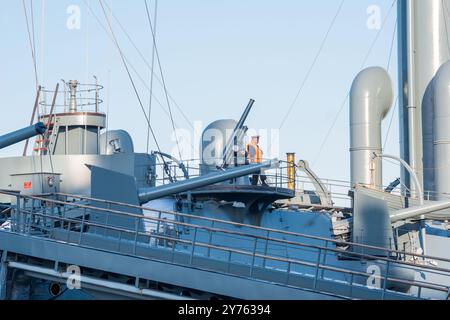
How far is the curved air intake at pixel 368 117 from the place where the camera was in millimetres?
31750

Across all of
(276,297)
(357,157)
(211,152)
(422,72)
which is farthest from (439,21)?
(276,297)

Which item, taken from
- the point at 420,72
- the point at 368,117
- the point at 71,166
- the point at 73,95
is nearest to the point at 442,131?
the point at 368,117

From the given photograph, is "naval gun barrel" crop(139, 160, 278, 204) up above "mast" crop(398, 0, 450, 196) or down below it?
below

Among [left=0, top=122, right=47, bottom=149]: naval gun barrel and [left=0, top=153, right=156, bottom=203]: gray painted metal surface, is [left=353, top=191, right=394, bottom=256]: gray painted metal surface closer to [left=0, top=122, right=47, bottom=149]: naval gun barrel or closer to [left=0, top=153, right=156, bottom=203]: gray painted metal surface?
[left=0, top=153, right=156, bottom=203]: gray painted metal surface

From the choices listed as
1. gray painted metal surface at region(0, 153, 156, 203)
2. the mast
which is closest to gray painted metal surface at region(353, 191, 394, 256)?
gray painted metal surface at region(0, 153, 156, 203)

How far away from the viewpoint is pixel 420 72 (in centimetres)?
3269

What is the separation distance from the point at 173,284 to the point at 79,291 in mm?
1723

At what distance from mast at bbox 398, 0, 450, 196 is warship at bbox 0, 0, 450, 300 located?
0.16 feet

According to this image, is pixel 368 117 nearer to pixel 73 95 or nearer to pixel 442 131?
pixel 442 131

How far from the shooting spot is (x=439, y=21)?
32000 mm

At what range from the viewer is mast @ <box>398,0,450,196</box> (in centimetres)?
3159

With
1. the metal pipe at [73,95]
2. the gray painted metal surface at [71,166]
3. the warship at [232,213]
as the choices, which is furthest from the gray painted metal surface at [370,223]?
the metal pipe at [73,95]

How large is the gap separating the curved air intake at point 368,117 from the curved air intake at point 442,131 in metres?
2.76

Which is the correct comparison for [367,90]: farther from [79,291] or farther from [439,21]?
[79,291]
